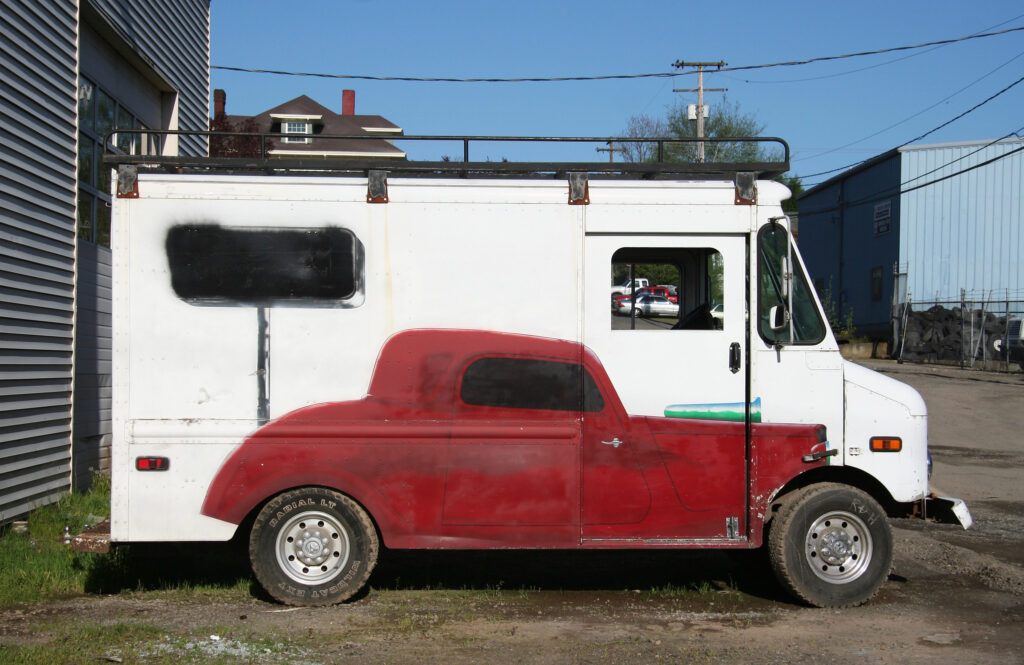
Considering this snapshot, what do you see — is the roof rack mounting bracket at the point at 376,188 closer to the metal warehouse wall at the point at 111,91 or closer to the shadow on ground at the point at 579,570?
the shadow on ground at the point at 579,570

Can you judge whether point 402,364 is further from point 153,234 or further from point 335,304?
point 153,234

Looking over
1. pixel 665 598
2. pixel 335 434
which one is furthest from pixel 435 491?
pixel 665 598

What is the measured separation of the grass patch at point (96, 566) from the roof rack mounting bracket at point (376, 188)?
2947mm

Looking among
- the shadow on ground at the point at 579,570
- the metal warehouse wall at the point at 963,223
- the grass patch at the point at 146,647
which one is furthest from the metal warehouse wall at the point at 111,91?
the metal warehouse wall at the point at 963,223

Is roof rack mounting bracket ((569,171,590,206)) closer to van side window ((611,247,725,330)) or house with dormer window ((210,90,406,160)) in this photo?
van side window ((611,247,725,330))

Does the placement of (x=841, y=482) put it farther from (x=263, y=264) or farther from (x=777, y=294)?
(x=263, y=264)

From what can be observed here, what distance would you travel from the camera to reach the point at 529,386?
6.09m

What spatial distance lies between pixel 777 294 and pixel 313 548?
360 cm

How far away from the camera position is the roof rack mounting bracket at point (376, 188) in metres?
6.11

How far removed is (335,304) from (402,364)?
604 millimetres

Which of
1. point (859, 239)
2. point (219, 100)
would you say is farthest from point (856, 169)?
point (219, 100)

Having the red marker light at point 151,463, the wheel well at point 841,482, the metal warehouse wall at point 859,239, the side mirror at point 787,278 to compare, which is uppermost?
the metal warehouse wall at point 859,239

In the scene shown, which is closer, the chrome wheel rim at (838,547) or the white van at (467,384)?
the white van at (467,384)

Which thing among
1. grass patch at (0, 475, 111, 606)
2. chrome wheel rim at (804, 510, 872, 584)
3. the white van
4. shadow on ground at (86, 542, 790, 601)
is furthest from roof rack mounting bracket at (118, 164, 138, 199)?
chrome wheel rim at (804, 510, 872, 584)
